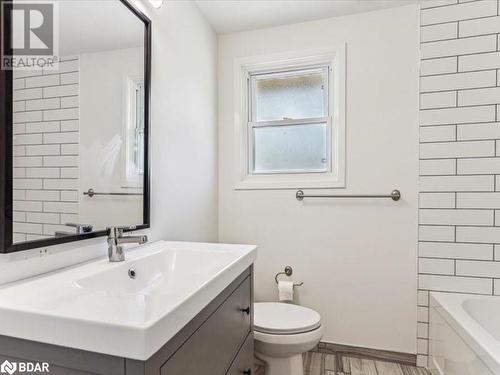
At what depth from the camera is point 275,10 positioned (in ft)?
6.73

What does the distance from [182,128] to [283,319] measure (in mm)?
1260

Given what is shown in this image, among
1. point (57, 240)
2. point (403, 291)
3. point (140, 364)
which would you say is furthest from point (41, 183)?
point (403, 291)

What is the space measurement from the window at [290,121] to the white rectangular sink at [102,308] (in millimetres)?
1338

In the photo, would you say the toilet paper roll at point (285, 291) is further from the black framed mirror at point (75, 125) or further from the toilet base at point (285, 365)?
the black framed mirror at point (75, 125)

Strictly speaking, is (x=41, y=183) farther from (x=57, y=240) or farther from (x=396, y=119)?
(x=396, y=119)

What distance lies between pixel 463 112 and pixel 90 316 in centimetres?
221

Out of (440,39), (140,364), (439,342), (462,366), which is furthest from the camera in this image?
(440,39)

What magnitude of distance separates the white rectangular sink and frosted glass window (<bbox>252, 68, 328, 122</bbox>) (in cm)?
158

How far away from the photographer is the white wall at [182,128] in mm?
1551

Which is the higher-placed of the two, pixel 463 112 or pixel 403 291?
Result: pixel 463 112

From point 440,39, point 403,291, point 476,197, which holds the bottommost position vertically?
point 403,291

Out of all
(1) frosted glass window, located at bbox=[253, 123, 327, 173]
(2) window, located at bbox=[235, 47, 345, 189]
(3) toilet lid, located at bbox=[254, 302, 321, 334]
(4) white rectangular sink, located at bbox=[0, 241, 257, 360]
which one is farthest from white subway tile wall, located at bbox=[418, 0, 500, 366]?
(4) white rectangular sink, located at bbox=[0, 241, 257, 360]

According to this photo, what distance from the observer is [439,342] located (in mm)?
1800

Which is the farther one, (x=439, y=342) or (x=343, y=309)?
(x=343, y=309)
